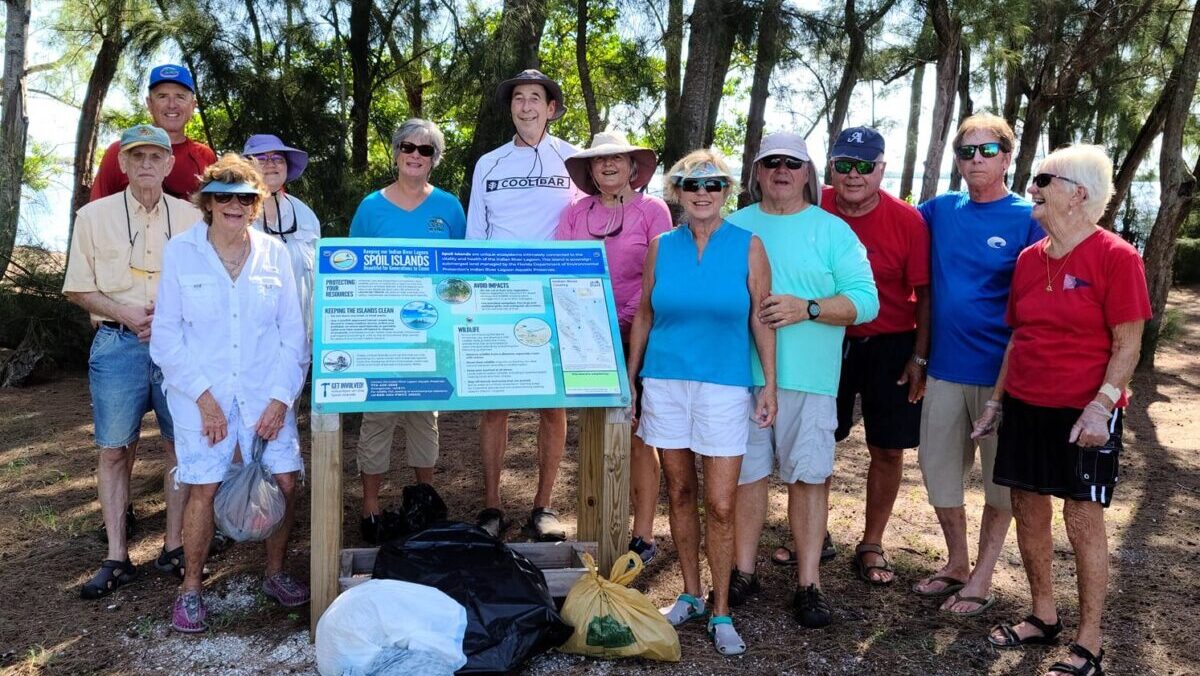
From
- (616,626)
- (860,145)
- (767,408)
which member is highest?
(860,145)

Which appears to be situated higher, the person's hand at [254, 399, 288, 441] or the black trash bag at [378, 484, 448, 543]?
the person's hand at [254, 399, 288, 441]

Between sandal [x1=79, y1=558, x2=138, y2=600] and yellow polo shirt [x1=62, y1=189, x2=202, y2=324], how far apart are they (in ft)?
3.63

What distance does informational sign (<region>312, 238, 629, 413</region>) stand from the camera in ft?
11.6

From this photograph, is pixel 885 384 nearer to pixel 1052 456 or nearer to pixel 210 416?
pixel 1052 456

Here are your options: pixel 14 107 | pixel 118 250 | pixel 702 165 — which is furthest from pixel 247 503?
pixel 14 107

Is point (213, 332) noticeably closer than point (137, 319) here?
Yes

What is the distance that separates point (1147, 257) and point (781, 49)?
18.4ft

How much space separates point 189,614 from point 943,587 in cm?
329

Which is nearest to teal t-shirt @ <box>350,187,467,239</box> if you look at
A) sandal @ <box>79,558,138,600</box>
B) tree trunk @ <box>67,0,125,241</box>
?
sandal @ <box>79,558,138,600</box>

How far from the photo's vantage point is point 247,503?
3508 millimetres

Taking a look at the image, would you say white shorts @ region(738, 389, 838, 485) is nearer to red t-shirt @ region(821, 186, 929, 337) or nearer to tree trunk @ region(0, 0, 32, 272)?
red t-shirt @ region(821, 186, 929, 337)

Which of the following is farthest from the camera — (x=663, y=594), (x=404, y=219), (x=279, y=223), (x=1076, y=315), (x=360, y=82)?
(x=360, y=82)

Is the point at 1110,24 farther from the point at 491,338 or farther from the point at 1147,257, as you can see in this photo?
the point at 491,338

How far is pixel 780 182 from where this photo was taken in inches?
143
